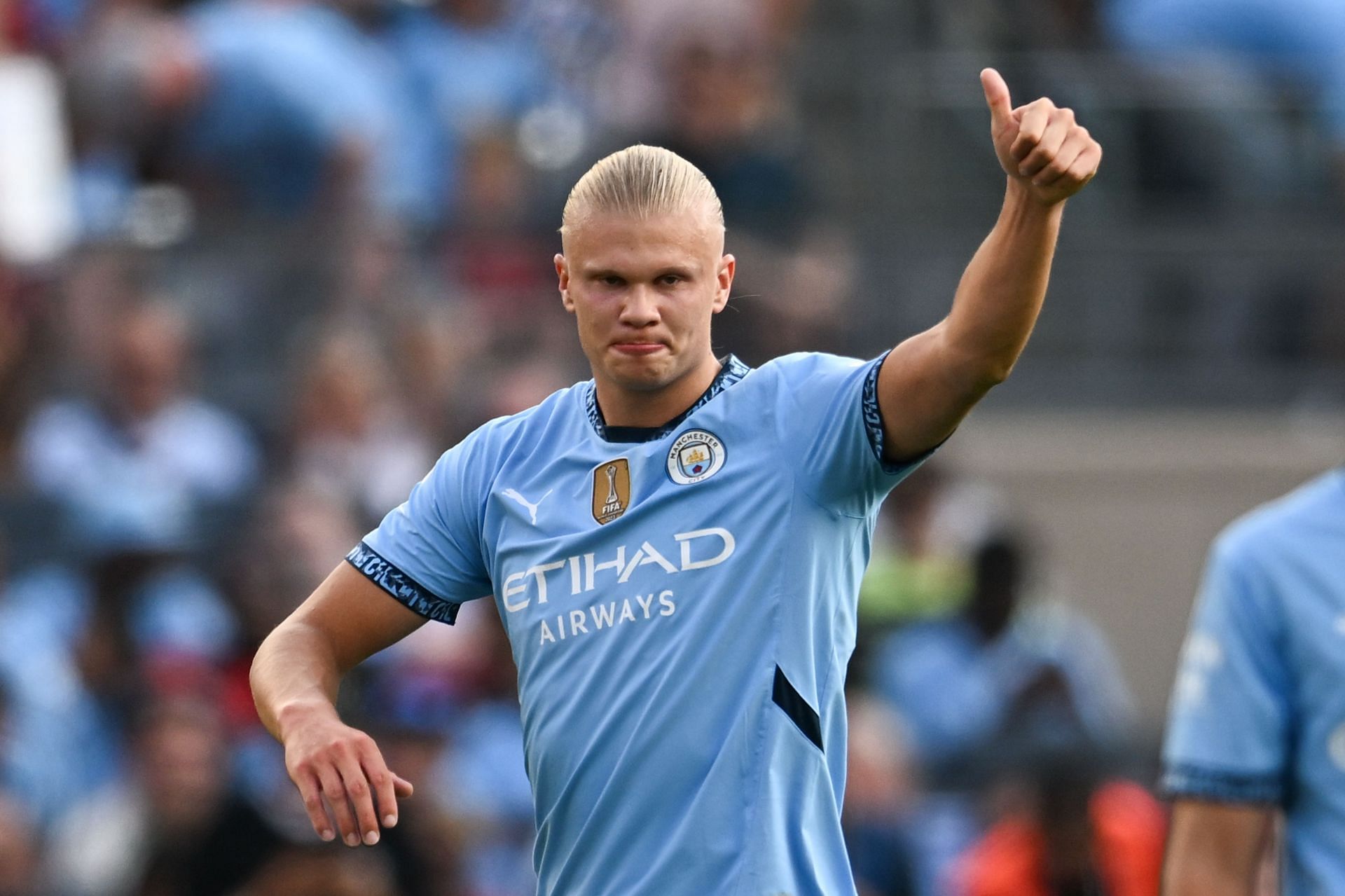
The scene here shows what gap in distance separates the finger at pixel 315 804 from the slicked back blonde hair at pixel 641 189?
99cm

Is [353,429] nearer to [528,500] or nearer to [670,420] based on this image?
[528,500]

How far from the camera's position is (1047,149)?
3.29 meters

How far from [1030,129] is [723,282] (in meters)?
0.66

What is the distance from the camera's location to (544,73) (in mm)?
11555

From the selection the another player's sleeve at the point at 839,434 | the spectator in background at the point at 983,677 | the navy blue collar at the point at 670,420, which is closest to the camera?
the another player's sleeve at the point at 839,434

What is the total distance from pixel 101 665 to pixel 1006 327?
215 inches

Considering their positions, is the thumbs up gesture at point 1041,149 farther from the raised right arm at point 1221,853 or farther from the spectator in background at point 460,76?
the spectator in background at point 460,76

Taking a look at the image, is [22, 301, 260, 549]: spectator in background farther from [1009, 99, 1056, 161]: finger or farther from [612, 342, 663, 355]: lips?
[1009, 99, 1056, 161]: finger

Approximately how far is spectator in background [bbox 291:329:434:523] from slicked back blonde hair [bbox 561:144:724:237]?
5.37 m

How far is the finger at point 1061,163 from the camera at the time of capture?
330 centimetres

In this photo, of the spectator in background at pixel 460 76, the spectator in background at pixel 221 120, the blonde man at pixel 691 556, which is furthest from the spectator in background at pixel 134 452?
the blonde man at pixel 691 556

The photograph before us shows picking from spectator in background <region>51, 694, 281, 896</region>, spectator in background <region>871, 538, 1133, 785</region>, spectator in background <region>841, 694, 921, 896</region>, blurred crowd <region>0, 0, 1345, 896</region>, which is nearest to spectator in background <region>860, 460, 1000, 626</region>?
blurred crowd <region>0, 0, 1345, 896</region>

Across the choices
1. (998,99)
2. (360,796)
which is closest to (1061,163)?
(998,99)

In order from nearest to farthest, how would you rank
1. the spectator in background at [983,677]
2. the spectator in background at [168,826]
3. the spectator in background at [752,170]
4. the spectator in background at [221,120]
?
1. the spectator in background at [168,826]
2. the spectator in background at [983,677]
3. the spectator in background at [752,170]
4. the spectator in background at [221,120]
